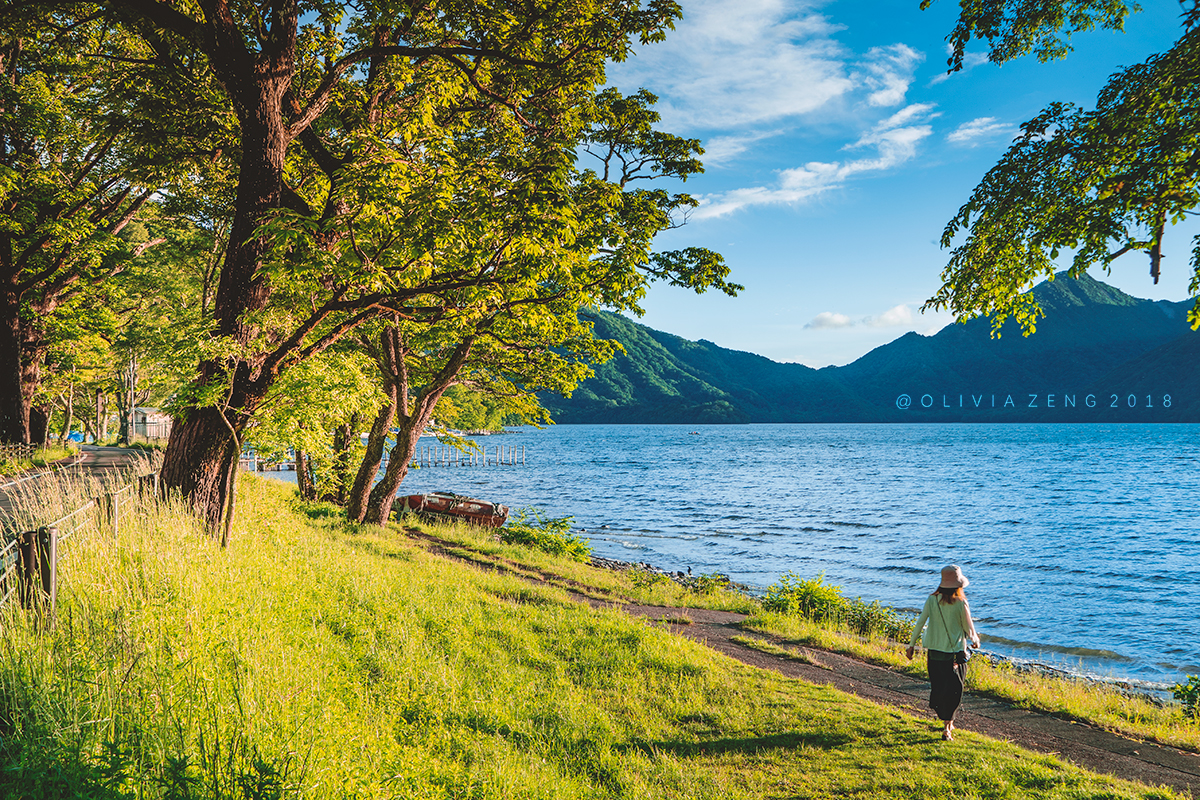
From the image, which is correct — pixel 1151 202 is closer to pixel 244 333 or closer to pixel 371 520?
pixel 244 333

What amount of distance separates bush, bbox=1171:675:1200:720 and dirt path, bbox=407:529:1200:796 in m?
3.01

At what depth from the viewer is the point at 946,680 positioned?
7305 mm

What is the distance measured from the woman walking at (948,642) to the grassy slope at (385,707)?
42cm

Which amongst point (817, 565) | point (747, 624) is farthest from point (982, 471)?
point (747, 624)

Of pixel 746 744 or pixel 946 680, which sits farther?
pixel 946 680

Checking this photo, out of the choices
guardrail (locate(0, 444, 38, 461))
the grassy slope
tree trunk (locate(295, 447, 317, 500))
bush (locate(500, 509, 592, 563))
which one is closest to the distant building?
guardrail (locate(0, 444, 38, 461))

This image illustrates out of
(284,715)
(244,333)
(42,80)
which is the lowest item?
(284,715)

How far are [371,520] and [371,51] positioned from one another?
1500cm

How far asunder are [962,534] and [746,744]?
37816mm

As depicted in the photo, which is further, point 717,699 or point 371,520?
point 371,520

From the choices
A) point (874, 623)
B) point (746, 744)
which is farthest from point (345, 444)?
point (746, 744)

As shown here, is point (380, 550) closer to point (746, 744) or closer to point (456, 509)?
point (746, 744)

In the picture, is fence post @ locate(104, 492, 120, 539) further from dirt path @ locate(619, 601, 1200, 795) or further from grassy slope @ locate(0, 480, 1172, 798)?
dirt path @ locate(619, 601, 1200, 795)

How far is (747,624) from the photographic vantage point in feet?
44.2
